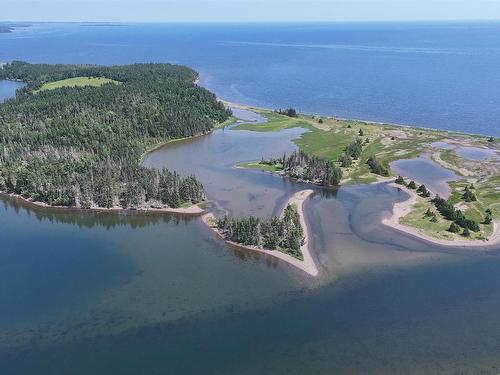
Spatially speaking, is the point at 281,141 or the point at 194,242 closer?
the point at 194,242

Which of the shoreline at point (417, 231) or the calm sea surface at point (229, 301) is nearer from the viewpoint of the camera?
the calm sea surface at point (229, 301)

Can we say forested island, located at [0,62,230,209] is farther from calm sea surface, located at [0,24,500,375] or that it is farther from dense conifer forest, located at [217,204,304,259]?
dense conifer forest, located at [217,204,304,259]

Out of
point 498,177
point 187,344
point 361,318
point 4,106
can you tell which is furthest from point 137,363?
point 4,106

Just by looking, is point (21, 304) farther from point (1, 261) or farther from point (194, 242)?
point (194, 242)

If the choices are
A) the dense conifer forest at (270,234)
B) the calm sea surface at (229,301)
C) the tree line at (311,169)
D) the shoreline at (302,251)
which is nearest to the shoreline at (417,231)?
the calm sea surface at (229,301)

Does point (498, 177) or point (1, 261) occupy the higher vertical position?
point (498, 177)

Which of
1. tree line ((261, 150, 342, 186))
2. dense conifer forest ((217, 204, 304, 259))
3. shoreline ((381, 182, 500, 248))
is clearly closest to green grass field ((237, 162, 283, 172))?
tree line ((261, 150, 342, 186))

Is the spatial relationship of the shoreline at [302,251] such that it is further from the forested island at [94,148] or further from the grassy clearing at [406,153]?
the grassy clearing at [406,153]

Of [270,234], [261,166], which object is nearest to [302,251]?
[270,234]
